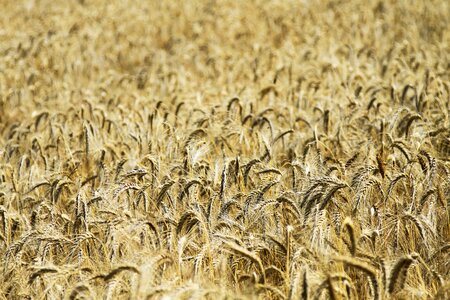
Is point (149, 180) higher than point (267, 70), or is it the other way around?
point (267, 70)

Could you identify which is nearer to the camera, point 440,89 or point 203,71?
point 440,89

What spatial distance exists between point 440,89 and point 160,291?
3915 mm

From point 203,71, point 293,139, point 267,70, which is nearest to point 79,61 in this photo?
point 203,71

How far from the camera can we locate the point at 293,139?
498 cm

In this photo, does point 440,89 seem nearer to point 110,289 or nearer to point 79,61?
point 110,289

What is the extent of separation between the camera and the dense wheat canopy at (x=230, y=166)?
288cm

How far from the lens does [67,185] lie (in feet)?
13.4

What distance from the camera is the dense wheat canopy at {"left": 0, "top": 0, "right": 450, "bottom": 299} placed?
2879mm

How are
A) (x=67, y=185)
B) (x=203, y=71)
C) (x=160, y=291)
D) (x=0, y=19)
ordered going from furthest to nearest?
(x=0, y=19)
(x=203, y=71)
(x=67, y=185)
(x=160, y=291)

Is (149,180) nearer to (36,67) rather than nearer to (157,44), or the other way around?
(36,67)

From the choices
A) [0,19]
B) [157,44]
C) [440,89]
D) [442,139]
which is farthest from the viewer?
[0,19]

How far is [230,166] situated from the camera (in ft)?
13.0

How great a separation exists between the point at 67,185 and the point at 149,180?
550 mm

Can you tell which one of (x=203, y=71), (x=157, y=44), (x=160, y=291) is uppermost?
(x=157, y=44)
